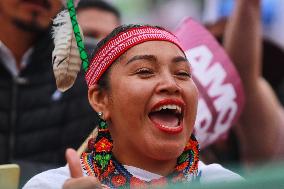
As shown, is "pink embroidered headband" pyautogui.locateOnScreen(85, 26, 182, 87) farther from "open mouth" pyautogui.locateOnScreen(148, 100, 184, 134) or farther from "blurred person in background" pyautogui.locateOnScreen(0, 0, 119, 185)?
"blurred person in background" pyautogui.locateOnScreen(0, 0, 119, 185)

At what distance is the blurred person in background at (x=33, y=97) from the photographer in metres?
3.31

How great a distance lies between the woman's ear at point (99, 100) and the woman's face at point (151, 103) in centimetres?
2

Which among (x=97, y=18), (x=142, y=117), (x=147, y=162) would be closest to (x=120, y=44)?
(x=142, y=117)

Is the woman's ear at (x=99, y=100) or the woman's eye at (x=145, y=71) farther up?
the woman's eye at (x=145, y=71)

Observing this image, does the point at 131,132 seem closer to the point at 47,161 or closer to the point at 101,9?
the point at 47,161

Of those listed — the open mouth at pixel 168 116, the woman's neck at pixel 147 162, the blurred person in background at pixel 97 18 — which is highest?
the blurred person in background at pixel 97 18

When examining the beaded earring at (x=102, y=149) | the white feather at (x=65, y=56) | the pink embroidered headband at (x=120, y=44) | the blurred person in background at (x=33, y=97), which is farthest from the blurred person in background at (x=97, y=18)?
the beaded earring at (x=102, y=149)

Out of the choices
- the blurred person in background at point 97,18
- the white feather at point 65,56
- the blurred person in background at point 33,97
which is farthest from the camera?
the blurred person in background at point 97,18

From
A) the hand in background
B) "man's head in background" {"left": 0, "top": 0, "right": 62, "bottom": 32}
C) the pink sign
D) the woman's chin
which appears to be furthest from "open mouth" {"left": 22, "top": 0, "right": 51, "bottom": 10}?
the hand in background

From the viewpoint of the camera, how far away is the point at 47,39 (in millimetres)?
3500

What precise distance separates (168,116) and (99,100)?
25 centimetres

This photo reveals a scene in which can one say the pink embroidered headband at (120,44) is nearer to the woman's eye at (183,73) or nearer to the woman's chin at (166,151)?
the woman's eye at (183,73)

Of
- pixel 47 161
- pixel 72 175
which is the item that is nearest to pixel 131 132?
pixel 72 175

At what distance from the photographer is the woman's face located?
2297 millimetres
